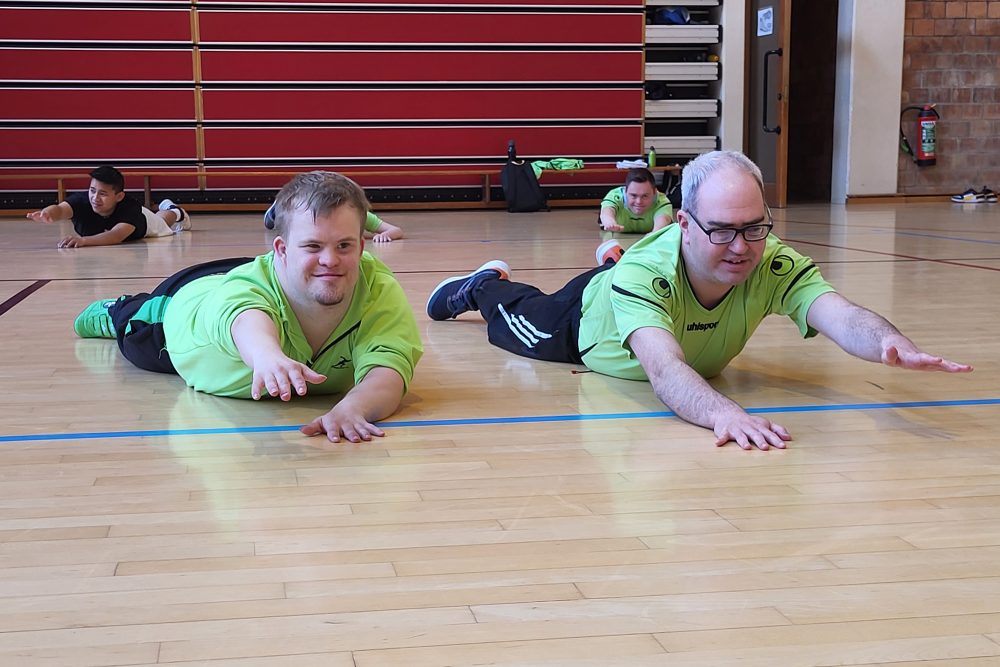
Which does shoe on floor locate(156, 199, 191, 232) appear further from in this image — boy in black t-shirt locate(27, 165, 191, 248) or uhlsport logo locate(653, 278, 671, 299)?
uhlsport logo locate(653, 278, 671, 299)

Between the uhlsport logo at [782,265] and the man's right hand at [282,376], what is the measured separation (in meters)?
1.13

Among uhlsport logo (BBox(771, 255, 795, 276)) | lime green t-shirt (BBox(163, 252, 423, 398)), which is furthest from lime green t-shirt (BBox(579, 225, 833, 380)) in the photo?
lime green t-shirt (BBox(163, 252, 423, 398))

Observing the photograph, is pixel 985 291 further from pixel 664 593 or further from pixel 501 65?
pixel 501 65

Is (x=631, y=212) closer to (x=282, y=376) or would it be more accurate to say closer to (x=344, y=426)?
(x=344, y=426)

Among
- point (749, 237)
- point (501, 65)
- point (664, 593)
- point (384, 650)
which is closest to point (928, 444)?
point (749, 237)

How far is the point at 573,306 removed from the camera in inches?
113

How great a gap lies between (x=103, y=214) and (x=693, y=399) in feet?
18.0

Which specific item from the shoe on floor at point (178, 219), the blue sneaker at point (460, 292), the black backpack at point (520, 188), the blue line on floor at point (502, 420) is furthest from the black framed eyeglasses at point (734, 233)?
the black backpack at point (520, 188)

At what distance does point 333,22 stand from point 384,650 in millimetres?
9367

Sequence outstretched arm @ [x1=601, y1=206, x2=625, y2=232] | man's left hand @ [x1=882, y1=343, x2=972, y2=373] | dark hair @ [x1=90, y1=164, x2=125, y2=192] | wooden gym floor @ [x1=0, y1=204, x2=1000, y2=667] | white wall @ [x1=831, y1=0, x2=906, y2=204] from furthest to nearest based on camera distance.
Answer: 1. white wall @ [x1=831, y1=0, x2=906, y2=204]
2. outstretched arm @ [x1=601, y1=206, x2=625, y2=232]
3. dark hair @ [x1=90, y1=164, x2=125, y2=192]
4. man's left hand @ [x1=882, y1=343, x2=972, y2=373]
5. wooden gym floor @ [x1=0, y1=204, x2=1000, y2=667]

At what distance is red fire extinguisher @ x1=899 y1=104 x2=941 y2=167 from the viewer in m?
10.4

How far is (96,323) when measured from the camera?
11.0ft

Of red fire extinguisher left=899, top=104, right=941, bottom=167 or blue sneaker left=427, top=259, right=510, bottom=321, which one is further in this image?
red fire extinguisher left=899, top=104, right=941, bottom=167

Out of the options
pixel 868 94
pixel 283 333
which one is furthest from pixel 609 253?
pixel 868 94
